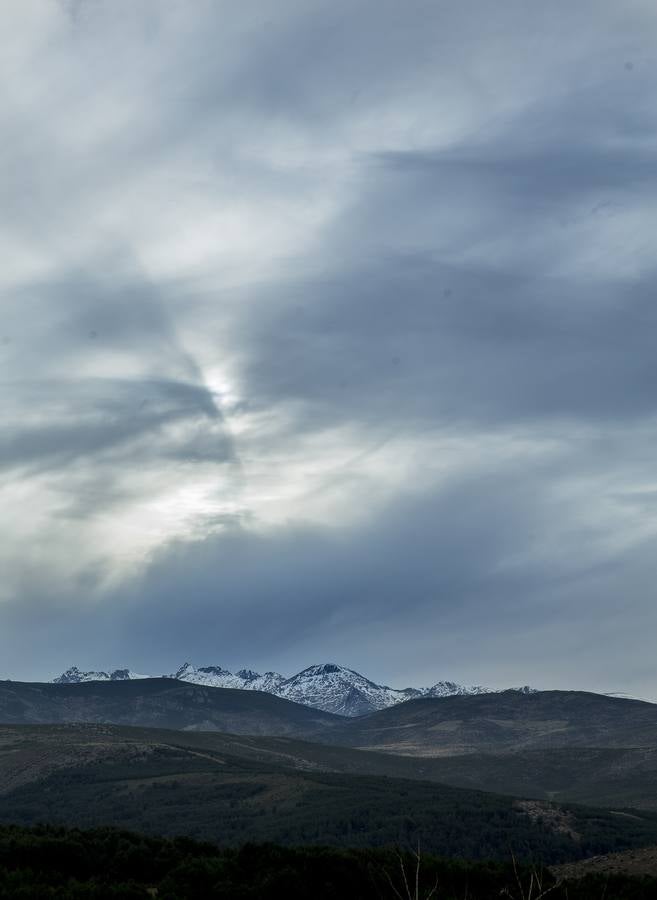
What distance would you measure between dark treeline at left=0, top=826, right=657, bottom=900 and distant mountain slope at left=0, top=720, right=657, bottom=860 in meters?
57.2

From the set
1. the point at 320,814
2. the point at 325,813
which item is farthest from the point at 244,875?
the point at 325,813

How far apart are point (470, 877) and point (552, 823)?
302ft

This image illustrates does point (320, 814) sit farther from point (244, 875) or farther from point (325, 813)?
point (244, 875)

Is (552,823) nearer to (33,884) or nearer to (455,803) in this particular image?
(455,803)

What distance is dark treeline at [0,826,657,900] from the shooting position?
136ft

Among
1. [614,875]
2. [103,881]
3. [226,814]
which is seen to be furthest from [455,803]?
[103,881]

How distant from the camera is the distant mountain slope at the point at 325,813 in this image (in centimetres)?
12512

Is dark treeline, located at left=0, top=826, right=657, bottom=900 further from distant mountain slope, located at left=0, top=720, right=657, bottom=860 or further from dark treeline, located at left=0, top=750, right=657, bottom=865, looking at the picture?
dark treeline, located at left=0, top=750, right=657, bottom=865

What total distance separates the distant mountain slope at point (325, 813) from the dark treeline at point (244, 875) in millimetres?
57240

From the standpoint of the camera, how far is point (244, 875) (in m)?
46.8

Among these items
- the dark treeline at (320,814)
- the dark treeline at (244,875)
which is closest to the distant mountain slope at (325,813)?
the dark treeline at (320,814)

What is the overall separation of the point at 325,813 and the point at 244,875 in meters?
108

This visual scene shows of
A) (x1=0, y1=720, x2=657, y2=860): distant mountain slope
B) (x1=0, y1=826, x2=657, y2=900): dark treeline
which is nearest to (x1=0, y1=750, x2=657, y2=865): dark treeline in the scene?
(x1=0, y1=720, x2=657, y2=860): distant mountain slope

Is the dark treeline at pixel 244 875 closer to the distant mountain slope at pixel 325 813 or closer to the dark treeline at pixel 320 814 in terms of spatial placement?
the distant mountain slope at pixel 325 813
